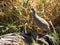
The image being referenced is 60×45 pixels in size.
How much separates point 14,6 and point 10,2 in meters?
0.22

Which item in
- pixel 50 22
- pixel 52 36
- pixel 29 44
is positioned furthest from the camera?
pixel 50 22

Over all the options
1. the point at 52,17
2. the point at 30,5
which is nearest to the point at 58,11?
the point at 52,17

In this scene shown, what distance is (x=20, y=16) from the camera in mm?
5055

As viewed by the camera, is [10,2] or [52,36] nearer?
[52,36]

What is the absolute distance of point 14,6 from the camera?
5145 mm

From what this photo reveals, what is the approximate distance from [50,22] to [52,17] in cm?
19

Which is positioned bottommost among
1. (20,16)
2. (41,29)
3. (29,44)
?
(29,44)

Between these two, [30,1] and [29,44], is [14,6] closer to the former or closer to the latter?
[30,1]

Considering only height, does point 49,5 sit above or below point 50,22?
above

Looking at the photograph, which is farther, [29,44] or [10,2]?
[10,2]

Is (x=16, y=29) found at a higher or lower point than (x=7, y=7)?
lower

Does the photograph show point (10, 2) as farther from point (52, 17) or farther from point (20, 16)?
point (52, 17)

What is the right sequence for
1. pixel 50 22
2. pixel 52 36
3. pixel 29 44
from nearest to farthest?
pixel 29 44 → pixel 52 36 → pixel 50 22

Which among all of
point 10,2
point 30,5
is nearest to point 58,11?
point 30,5
